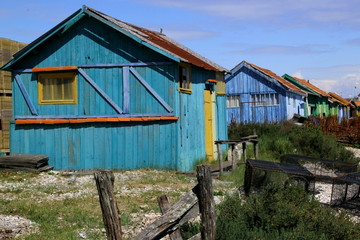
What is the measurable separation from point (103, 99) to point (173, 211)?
1082cm

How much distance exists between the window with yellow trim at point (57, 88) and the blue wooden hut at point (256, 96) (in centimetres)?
1734

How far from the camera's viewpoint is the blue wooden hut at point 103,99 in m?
16.3

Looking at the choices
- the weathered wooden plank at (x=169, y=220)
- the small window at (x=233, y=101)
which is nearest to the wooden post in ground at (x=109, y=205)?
the weathered wooden plank at (x=169, y=220)

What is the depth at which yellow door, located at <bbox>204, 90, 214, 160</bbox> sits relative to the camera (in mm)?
18719

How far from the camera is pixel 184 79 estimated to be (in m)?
17.0

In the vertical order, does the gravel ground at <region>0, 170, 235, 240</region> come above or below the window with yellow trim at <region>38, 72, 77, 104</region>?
below

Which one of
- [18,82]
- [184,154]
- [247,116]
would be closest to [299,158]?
[184,154]

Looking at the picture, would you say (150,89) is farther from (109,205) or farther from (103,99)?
(109,205)

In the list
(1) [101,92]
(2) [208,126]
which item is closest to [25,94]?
(1) [101,92]

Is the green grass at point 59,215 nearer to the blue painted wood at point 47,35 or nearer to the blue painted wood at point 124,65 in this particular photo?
the blue painted wood at point 124,65

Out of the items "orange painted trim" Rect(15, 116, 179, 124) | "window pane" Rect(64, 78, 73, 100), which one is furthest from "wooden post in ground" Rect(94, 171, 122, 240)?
"window pane" Rect(64, 78, 73, 100)

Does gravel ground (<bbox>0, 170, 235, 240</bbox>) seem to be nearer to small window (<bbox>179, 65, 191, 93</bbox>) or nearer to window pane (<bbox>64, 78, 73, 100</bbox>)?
window pane (<bbox>64, 78, 73, 100</bbox>)

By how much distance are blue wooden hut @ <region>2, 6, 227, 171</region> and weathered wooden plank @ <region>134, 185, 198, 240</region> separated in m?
9.56


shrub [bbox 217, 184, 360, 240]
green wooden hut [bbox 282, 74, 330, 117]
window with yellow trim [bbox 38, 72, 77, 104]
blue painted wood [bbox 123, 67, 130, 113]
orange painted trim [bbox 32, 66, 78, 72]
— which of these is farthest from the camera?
green wooden hut [bbox 282, 74, 330, 117]
